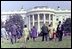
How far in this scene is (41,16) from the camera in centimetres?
792

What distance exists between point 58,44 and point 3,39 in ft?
4.23

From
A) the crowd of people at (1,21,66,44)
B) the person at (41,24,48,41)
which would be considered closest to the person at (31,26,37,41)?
the crowd of people at (1,21,66,44)

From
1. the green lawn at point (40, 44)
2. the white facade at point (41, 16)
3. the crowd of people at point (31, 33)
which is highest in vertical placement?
the white facade at point (41, 16)

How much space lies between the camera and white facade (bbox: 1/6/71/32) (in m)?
7.86

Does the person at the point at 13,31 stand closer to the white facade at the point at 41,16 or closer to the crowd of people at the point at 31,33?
the crowd of people at the point at 31,33

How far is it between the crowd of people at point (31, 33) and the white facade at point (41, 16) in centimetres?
10

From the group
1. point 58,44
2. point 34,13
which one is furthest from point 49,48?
point 34,13

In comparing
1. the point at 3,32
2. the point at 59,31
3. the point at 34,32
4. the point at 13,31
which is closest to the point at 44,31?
the point at 34,32

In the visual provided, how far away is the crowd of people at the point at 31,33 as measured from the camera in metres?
7.86

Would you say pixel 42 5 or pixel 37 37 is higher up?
pixel 42 5

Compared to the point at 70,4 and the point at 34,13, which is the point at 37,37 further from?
the point at 70,4

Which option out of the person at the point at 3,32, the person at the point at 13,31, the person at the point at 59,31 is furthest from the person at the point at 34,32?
the person at the point at 3,32

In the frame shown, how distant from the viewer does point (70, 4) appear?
777 cm

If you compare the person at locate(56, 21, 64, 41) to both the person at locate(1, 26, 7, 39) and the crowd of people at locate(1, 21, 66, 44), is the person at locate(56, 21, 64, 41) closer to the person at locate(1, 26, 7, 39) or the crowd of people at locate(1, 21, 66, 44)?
the crowd of people at locate(1, 21, 66, 44)
